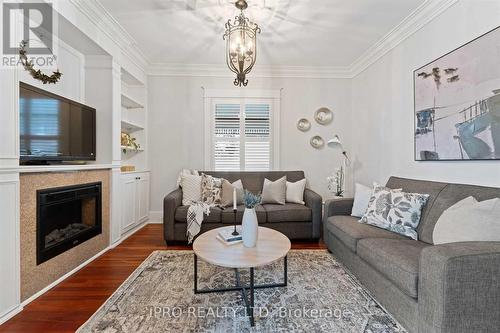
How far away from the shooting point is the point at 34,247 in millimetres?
1986

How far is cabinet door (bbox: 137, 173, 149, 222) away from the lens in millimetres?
3847

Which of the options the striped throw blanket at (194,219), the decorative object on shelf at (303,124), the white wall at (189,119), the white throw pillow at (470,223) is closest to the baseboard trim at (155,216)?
the white wall at (189,119)

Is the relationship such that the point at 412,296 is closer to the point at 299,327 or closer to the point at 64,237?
the point at 299,327

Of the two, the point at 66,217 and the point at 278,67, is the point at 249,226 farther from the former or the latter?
the point at 278,67

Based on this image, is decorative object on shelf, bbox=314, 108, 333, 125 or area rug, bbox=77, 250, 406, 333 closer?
area rug, bbox=77, 250, 406, 333

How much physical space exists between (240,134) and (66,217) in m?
2.71

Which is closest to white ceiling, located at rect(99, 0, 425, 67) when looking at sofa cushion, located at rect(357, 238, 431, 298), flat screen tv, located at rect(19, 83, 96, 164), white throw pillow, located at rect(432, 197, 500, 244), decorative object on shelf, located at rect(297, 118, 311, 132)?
decorative object on shelf, located at rect(297, 118, 311, 132)

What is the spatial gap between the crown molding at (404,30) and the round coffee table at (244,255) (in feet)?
8.97

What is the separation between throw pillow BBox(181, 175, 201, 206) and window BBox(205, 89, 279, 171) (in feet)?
2.29

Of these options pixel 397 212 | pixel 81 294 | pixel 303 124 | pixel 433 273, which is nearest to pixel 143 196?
pixel 81 294

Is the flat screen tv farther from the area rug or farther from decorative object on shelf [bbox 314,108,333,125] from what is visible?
decorative object on shelf [bbox 314,108,333,125]

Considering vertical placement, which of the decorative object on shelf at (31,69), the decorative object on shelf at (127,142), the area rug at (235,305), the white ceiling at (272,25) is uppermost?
the white ceiling at (272,25)

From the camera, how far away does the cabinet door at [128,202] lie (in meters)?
3.39

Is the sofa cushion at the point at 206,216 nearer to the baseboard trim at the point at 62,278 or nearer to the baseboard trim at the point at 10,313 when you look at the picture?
the baseboard trim at the point at 62,278
